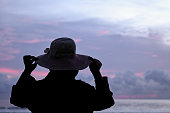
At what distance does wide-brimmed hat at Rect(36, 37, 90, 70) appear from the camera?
2.84 m

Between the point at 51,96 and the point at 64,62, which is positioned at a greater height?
the point at 64,62

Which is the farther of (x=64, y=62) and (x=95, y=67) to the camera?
(x=95, y=67)

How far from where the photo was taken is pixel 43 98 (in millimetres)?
2941

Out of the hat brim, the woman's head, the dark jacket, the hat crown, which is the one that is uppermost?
the hat crown

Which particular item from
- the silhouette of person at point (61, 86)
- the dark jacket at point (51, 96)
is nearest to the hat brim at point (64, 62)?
the silhouette of person at point (61, 86)

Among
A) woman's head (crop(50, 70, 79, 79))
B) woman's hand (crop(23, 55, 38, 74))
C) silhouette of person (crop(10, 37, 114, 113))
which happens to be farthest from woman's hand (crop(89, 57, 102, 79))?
woman's hand (crop(23, 55, 38, 74))

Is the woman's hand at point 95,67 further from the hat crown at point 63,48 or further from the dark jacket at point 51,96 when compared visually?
the hat crown at point 63,48

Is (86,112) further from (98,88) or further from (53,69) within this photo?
(53,69)

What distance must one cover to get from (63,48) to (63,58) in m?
0.09

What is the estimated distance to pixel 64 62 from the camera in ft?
9.41

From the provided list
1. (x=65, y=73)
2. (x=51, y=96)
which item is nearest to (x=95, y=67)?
(x=65, y=73)

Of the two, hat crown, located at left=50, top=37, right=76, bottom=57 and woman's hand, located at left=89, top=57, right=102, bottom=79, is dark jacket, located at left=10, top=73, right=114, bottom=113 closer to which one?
woman's hand, located at left=89, top=57, right=102, bottom=79

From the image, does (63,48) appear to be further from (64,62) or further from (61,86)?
(61,86)

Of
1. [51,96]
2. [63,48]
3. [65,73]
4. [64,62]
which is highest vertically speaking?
[63,48]
